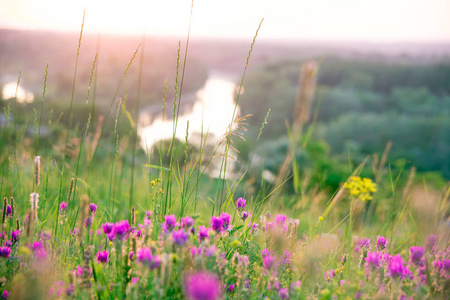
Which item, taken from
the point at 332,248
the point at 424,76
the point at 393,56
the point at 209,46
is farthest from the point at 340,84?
the point at 209,46

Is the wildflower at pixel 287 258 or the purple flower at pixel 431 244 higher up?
the purple flower at pixel 431 244

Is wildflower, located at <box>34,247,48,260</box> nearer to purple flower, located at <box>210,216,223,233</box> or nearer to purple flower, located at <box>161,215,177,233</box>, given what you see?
purple flower, located at <box>161,215,177,233</box>

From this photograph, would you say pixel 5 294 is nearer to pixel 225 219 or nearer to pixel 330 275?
pixel 225 219

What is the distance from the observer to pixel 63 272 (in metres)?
1.54

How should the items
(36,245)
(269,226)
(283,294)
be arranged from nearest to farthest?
(283,294) < (36,245) < (269,226)

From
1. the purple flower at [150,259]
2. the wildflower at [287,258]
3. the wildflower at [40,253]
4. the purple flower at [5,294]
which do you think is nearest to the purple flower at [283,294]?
the wildflower at [287,258]

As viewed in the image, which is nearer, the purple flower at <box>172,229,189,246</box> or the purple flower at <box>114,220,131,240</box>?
the purple flower at <box>172,229,189,246</box>

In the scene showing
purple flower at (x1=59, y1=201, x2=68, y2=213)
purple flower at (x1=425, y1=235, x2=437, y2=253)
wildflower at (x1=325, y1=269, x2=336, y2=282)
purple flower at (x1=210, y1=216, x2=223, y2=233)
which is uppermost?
purple flower at (x1=210, y1=216, x2=223, y2=233)

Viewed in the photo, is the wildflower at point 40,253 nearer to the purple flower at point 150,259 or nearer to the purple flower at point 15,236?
the purple flower at point 15,236

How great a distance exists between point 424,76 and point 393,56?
1357 cm

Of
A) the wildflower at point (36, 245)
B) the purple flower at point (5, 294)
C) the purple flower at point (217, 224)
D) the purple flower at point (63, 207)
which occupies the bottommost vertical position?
the purple flower at point (5, 294)

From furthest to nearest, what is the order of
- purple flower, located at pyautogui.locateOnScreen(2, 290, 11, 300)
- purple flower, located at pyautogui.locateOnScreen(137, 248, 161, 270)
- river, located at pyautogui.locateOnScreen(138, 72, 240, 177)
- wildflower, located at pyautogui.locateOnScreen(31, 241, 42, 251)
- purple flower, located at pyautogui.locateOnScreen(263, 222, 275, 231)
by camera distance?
river, located at pyautogui.locateOnScreen(138, 72, 240, 177)
purple flower, located at pyautogui.locateOnScreen(263, 222, 275, 231)
wildflower, located at pyautogui.locateOnScreen(31, 241, 42, 251)
purple flower, located at pyautogui.locateOnScreen(2, 290, 11, 300)
purple flower, located at pyautogui.locateOnScreen(137, 248, 161, 270)

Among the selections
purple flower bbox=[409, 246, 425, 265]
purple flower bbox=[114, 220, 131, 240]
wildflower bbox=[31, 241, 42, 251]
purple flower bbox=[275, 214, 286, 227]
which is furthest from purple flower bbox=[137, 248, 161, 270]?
purple flower bbox=[409, 246, 425, 265]

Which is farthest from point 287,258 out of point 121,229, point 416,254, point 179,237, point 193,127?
point 193,127
